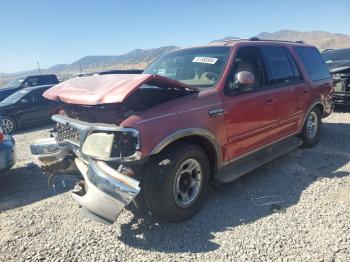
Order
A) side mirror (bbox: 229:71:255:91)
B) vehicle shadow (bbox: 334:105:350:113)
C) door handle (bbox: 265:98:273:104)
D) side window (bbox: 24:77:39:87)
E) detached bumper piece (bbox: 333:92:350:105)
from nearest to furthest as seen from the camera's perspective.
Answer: side mirror (bbox: 229:71:255:91) → door handle (bbox: 265:98:273:104) → detached bumper piece (bbox: 333:92:350:105) → vehicle shadow (bbox: 334:105:350:113) → side window (bbox: 24:77:39:87)

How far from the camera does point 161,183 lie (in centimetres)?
324

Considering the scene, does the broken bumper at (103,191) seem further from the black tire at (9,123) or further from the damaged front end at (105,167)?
the black tire at (9,123)

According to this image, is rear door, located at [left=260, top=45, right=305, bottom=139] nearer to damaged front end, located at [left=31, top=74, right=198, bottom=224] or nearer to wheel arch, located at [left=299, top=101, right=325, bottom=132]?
wheel arch, located at [left=299, top=101, right=325, bottom=132]

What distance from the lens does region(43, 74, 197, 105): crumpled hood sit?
3.15 meters

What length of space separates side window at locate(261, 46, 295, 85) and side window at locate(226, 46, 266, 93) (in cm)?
16

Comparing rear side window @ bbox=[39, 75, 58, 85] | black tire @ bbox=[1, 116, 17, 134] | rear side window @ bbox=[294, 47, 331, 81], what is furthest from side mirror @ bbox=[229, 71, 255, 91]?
rear side window @ bbox=[39, 75, 58, 85]

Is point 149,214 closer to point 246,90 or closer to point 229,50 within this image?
point 246,90

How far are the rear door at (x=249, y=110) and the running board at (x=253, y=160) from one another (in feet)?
0.47

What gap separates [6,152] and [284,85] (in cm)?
437

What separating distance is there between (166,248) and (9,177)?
3.76 m

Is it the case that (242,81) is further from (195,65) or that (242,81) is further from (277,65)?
(277,65)

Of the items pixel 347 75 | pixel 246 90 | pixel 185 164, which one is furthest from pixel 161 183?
pixel 347 75

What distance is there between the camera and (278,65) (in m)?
5.05

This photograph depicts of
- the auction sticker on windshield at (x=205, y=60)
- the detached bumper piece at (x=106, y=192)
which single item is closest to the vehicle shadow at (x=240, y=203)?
the detached bumper piece at (x=106, y=192)
